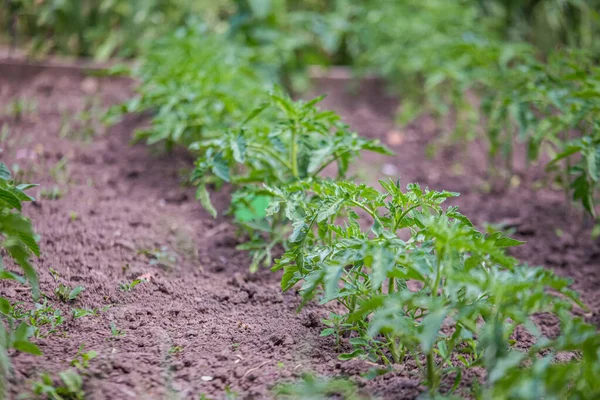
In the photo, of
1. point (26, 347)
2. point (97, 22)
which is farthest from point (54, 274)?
point (97, 22)

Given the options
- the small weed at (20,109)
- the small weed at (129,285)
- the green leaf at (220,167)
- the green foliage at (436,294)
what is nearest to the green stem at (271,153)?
the green leaf at (220,167)

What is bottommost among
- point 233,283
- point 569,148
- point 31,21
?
point 233,283

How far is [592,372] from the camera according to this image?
5.22ft

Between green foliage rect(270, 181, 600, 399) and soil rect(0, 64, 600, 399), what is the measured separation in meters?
0.14

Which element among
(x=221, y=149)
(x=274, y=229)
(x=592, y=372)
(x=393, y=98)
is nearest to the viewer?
(x=592, y=372)

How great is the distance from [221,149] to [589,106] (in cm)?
169

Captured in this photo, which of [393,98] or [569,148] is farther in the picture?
[393,98]

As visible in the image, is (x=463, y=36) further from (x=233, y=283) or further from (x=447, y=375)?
(x=447, y=375)

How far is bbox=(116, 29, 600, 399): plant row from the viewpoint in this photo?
1676 mm

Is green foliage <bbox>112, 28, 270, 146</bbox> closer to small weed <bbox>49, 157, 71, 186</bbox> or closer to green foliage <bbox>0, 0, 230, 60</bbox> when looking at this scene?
small weed <bbox>49, 157, 71, 186</bbox>

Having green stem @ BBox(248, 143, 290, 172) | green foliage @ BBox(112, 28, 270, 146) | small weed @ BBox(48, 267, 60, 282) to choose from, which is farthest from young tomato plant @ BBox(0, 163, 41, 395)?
green foliage @ BBox(112, 28, 270, 146)

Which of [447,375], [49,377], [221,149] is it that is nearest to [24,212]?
[221,149]

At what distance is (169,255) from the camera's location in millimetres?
2771

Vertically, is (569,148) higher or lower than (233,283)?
higher
